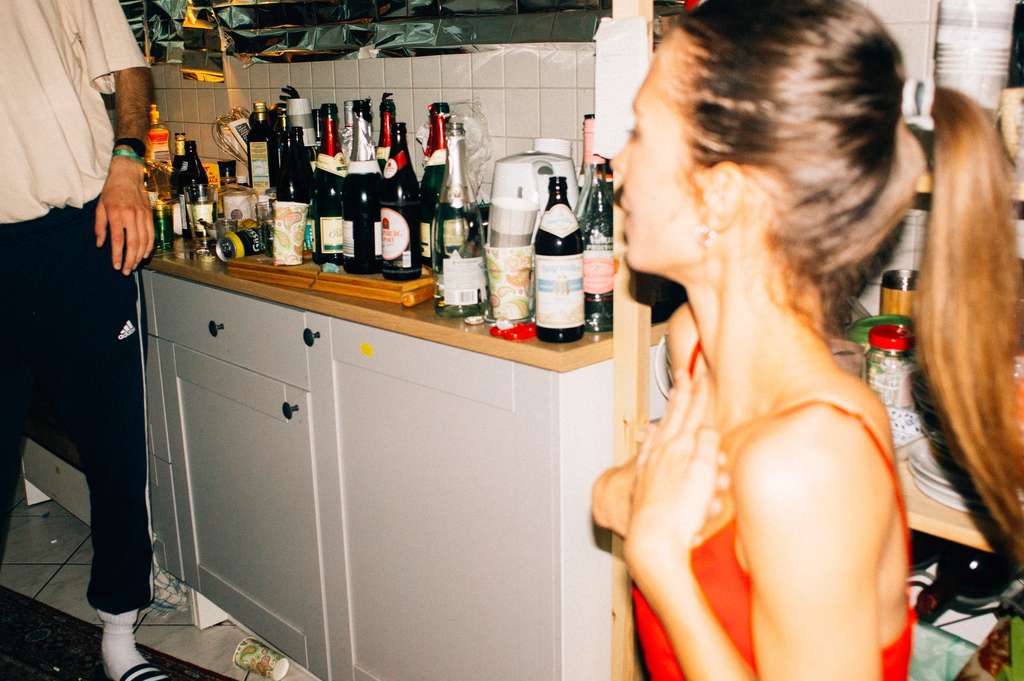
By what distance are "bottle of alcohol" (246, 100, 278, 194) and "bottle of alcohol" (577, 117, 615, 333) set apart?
1104mm

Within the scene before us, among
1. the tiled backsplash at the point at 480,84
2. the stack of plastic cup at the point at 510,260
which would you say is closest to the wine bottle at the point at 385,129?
the tiled backsplash at the point at 480,84

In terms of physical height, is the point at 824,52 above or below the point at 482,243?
above

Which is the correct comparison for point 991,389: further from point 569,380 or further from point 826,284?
point 569,380

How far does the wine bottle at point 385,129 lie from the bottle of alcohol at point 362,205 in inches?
3.8

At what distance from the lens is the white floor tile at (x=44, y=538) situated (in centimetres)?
277

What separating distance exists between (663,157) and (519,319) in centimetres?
67

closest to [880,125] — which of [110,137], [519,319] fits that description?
[519,319]

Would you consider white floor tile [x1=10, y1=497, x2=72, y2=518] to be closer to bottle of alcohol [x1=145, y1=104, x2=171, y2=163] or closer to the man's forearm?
bottle of alcohol [x1=145, y1=104, x2=171, y2=163]

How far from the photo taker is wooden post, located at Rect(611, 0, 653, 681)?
1328 millimetres

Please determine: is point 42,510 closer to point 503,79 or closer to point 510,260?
point 503,79

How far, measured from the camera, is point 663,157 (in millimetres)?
850

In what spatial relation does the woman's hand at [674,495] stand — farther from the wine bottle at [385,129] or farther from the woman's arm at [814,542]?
the wine bottle at [385,129]

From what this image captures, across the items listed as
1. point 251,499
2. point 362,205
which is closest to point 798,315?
point 362,205

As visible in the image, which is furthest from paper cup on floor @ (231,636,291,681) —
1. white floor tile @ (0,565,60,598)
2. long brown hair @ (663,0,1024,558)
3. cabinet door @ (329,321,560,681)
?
long brown hair @ (663,0,1024,558)
